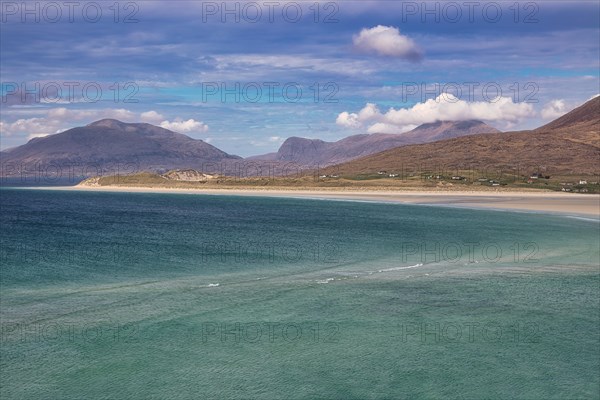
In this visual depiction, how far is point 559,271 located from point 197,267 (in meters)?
29.8

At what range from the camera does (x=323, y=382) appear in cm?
2153

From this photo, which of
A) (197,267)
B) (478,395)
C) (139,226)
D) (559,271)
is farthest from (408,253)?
(139,226)

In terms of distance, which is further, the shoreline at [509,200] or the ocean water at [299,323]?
the shoreline at [509,200]

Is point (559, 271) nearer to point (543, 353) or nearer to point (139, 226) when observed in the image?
point (543, 353)

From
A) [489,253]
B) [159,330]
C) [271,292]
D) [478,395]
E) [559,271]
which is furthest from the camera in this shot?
[489,253]

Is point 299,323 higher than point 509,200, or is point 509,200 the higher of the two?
point 509,200

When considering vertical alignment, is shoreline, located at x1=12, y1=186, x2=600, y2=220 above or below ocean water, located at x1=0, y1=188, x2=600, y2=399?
above

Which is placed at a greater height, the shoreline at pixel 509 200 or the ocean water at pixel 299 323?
the shoreline at pixel 509 200

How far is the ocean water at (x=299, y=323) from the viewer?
2145cm

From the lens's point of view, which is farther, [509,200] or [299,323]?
[509,200]

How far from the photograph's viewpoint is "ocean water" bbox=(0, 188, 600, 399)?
21453mm

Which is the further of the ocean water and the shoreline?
the shoreline

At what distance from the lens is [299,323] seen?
95.6ft

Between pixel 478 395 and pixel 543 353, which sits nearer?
pixel 478 395
